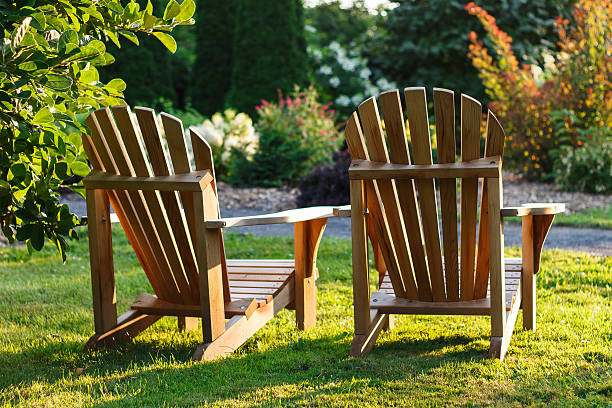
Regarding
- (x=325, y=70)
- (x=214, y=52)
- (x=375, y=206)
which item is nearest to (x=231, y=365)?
(x=375, y=206)

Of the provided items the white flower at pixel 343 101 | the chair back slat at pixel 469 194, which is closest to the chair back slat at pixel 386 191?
the chair back slat at pixel 469 194

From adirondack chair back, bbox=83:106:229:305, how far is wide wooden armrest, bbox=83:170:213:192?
3 cm

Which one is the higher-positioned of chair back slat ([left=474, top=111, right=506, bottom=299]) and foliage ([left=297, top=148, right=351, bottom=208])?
chair back slat ([left=474, top=111, right=506, bottom=299])

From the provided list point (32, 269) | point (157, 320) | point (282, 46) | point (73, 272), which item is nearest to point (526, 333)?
point (157, 320)

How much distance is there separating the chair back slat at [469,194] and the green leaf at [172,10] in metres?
Answer: 1.17

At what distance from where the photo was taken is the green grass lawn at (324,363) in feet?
8.44

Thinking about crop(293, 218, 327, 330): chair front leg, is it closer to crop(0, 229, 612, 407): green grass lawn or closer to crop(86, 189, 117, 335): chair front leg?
crop(0, 229, 612, 407): green grass lawn

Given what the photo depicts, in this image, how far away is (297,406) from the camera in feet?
8.16

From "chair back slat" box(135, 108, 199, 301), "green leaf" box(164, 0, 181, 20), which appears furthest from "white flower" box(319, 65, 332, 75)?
"green leaf" box(164, 0, 181, 20)

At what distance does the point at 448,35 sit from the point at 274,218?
1200 centimetres

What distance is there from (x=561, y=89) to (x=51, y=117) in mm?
8045

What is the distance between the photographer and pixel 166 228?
3.11 metres

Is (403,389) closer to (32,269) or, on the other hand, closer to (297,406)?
(297,406)

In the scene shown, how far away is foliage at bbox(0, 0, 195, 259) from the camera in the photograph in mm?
2508
